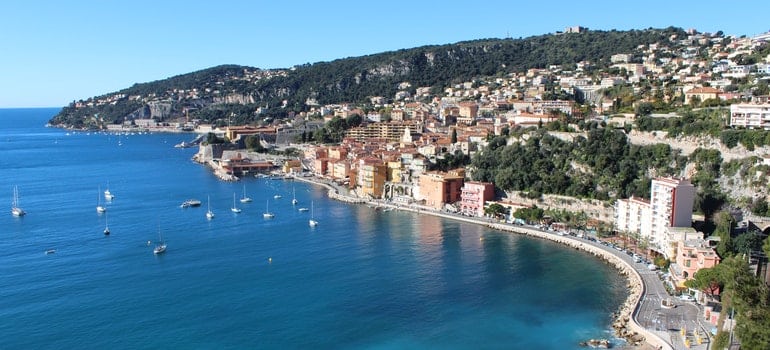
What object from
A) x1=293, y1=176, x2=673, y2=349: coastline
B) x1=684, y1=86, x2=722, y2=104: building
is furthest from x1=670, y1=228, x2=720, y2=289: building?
x1=684, y1=86, x2=722, y2=104: building

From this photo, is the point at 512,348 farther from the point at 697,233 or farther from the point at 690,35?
→ the point at 690,35

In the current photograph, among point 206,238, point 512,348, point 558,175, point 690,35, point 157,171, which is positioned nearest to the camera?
point 512,348

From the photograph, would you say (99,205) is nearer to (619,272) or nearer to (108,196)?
(108,196)

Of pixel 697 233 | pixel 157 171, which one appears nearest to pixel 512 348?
pixel 697 233

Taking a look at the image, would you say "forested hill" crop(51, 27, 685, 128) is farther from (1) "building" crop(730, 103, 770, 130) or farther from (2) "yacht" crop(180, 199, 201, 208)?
(2) "yacht" crop(180, 199, 201, 208)

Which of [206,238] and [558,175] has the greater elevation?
[558,175]

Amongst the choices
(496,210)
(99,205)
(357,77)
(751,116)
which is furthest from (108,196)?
(357,77)
